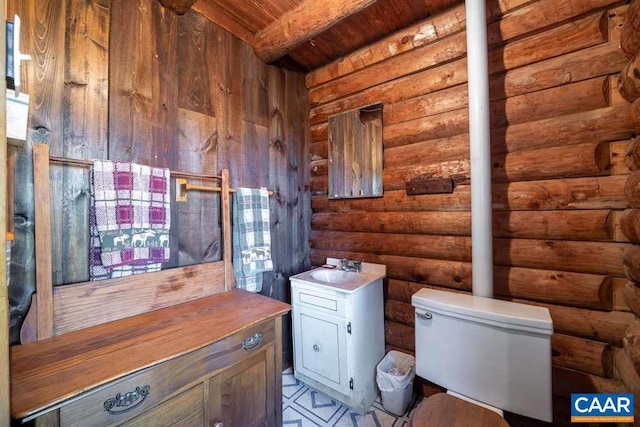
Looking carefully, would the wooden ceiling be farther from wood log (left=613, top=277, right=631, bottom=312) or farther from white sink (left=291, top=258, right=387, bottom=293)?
wood log (left=613, top=277, right=631, bottom=312)

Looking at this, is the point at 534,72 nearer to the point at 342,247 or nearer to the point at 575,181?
the point at 575,181

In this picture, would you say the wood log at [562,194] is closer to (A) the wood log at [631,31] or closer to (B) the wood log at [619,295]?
(B) the wood log at [619,295]

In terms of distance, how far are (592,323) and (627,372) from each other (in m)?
0.22

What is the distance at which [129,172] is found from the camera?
51.8 inches

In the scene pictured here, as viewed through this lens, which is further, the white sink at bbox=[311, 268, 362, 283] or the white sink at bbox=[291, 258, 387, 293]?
the white sink at bbox=[311, 268, 362, 283]

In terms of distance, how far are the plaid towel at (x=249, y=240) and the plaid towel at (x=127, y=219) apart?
501mm

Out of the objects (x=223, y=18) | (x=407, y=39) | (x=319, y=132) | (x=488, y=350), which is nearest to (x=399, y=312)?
(x=488, y=350)

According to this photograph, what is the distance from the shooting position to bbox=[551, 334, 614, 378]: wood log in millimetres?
1294

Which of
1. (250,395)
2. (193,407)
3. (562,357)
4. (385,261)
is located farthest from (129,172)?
(562,357)

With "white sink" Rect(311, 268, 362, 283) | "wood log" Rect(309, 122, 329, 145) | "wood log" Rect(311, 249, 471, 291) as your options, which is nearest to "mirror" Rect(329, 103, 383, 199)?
"wood log" Rect(309, 122, 329, 145)

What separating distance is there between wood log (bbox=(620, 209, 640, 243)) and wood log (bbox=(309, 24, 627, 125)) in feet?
2.52

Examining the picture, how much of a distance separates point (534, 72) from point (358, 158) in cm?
127

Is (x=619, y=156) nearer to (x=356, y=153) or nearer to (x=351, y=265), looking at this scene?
(x=356, y=153)

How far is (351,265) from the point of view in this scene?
217 centimetres
